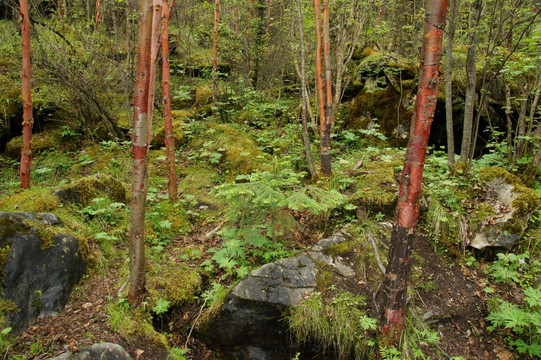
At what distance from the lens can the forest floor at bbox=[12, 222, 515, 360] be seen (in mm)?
3000

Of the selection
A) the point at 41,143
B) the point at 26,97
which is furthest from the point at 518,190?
the point at 41,143

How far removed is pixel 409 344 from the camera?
2980mm

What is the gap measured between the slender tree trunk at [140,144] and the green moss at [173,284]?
398 millimetres

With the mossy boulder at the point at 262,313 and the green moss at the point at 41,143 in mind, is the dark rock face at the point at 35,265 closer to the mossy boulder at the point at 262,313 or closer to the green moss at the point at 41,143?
the mossy boulder at the point at 262,313

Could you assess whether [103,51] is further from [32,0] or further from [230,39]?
[230,39]

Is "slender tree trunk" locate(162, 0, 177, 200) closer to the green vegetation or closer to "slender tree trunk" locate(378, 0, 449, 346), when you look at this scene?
the green vegetation

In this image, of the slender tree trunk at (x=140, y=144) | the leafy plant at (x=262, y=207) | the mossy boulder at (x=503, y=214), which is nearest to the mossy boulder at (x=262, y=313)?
the leafy plant at (x=262, y=207)

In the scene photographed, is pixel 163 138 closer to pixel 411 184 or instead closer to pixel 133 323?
pixel 133 323

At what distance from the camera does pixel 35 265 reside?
3.33m

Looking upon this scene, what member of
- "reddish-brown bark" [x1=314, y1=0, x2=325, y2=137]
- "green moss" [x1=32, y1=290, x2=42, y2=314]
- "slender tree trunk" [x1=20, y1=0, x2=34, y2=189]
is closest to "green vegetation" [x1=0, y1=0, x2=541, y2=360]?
"green moss" [x1=32, y1=290, x2=42, y2=314]

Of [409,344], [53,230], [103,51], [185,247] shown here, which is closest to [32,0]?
[103,51]

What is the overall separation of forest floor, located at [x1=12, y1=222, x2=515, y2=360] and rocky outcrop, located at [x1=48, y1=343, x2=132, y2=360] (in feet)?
0.34

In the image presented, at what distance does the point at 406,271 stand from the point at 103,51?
991cm

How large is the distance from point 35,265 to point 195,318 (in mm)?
1962
